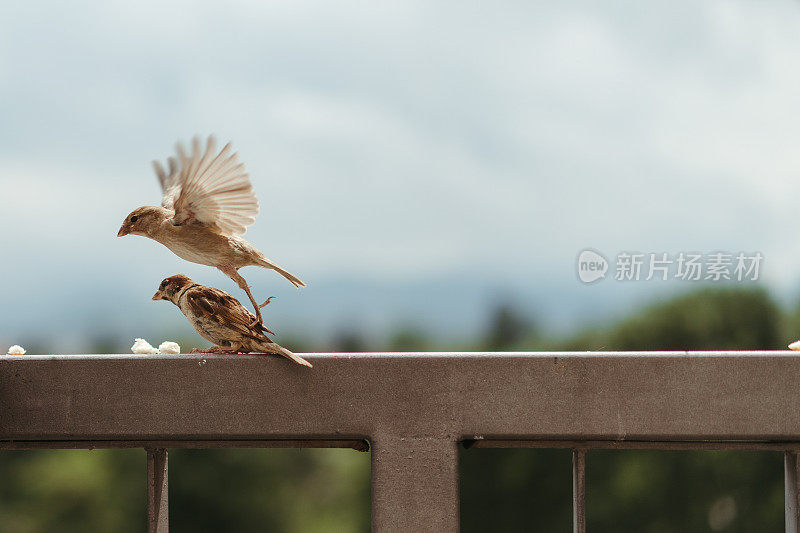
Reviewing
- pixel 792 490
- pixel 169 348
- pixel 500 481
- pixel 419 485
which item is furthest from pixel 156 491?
pixel 500 481

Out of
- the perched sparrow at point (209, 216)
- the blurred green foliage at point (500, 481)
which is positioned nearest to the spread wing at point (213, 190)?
the perched sparrow at point (209, 216)

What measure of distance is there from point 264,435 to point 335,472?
12434mm

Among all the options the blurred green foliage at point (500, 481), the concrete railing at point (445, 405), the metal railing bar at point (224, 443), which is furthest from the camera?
the blurred green foliage at point (500, 481)

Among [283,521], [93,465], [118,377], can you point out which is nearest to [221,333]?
[118,377]

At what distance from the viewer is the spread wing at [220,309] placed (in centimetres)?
190

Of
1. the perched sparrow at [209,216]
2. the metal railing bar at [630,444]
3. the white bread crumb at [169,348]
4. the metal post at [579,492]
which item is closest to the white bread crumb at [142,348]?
the white bread crumb at [169,348]

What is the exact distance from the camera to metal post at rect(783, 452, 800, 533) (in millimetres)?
1888

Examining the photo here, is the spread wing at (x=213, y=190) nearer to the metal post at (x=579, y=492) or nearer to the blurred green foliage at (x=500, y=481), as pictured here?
the metal post at (x=579, y=492)

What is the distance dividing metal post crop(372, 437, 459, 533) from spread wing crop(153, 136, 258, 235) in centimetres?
70

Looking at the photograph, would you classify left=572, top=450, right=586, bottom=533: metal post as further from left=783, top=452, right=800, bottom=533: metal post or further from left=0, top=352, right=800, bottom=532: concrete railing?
left=783, top=452, right=800, bottom=533: metal post

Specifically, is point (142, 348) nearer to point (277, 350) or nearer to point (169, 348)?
point (169, 348)

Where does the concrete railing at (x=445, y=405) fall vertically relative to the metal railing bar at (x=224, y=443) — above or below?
above

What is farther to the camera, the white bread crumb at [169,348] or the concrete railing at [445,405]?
the white bread crumb at [169,348]

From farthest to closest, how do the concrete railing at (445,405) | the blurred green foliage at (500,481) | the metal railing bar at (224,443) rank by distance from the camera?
the blurred green foliage at (500,481)
the metal railing bar at (224,443)
the concrete railing at (445,405)
